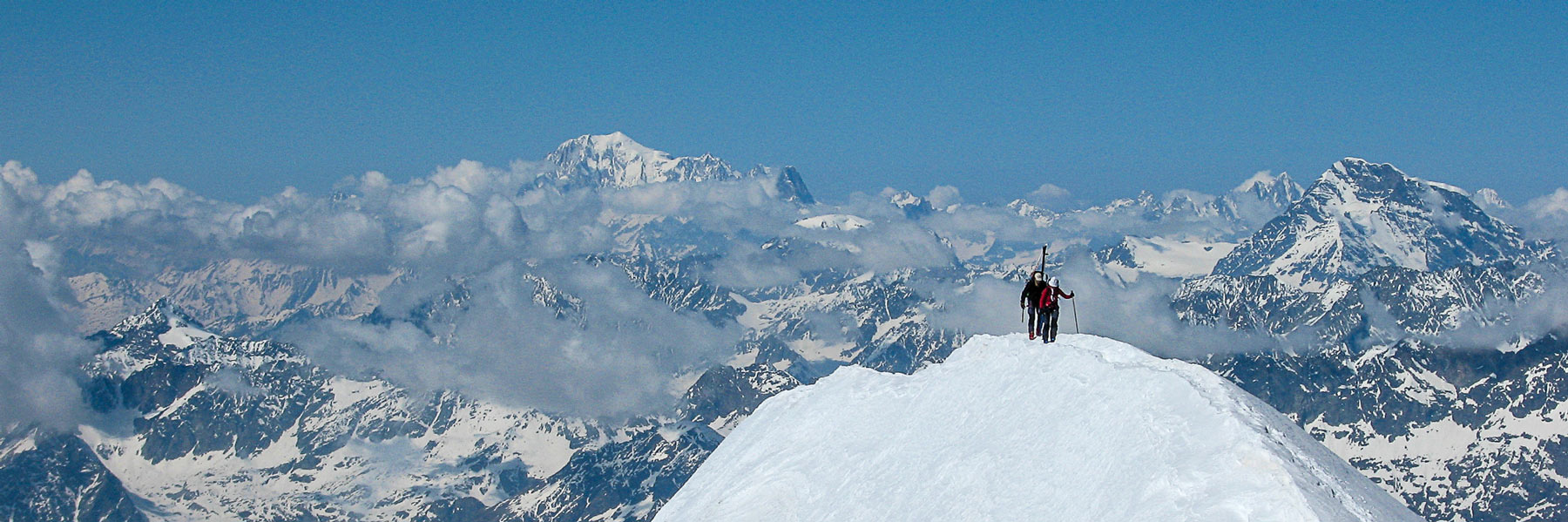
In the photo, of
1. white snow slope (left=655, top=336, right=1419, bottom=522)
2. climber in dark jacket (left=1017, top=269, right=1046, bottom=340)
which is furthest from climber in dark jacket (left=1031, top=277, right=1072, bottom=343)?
white snow slope (left=655, top=336, right=1419, bottom=522)

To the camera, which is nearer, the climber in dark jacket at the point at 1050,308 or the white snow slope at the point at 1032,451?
the white snow slope at the point at 1032,451

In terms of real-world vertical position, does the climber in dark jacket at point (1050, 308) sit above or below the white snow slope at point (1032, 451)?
above

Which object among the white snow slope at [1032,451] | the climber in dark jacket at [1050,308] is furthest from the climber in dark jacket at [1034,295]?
the white snow slope at [1032,451]

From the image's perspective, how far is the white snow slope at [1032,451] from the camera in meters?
19.0

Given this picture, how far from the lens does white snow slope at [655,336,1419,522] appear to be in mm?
18953

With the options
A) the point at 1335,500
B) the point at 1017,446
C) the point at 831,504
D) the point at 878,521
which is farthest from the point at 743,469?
the point at 1335,500

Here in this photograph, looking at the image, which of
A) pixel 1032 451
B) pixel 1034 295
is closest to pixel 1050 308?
pixel 1034 295

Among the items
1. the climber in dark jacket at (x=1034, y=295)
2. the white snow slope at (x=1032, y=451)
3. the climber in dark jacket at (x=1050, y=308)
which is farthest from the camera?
the climber in dark jacket at (x=1034, y=295)

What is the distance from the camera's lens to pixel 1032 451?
78.5 ft

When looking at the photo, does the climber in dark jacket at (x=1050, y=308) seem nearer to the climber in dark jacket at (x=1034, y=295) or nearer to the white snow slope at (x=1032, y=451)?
the climber in dark jacket at (x=1034, y=295)

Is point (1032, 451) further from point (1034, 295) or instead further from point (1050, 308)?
point (1034, 295)

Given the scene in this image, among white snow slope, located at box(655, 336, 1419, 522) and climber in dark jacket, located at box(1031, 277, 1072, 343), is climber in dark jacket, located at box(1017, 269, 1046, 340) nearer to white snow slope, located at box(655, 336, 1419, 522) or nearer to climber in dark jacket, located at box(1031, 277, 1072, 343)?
climber in dark jacket, located at box(1031, 277, 1072, 343)

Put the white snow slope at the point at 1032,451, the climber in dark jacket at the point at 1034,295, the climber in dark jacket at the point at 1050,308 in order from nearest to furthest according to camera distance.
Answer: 1. the white snow slope at the point at 1032,451
2. the climber in dark jacket at the point at 1050,308
3. the climber in dark jacket at the point at 1034,295

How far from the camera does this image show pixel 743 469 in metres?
32.7
